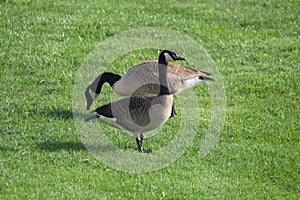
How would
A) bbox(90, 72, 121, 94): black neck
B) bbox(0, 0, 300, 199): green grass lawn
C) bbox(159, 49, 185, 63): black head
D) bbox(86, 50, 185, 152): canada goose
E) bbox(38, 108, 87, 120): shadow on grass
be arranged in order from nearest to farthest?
bbox(0, 0, 300, 199): green grass lawn < bbox(86, 50, 185, 152): canada goose < bbox(159, 49, 185, 63): black head < bbox(38, 108, 87, 120): shadow on grass < bbox(90, 72, 121, 94): black neck

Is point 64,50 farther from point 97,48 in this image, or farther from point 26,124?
point 26,124

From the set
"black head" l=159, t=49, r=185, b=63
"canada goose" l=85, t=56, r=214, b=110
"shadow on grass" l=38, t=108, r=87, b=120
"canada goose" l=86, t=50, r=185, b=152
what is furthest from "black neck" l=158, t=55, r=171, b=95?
"shadow on grass" l=38, t=108, r=87, b=120

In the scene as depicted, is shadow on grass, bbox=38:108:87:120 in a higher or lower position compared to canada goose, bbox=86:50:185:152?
lower

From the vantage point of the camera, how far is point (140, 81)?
10086 mm

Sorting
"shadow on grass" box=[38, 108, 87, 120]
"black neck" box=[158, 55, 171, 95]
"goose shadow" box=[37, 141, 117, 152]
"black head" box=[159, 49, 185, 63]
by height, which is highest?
"black head" box=[159, 49, 185, 63]

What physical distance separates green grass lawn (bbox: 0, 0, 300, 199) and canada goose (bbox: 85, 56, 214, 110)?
0.51 m

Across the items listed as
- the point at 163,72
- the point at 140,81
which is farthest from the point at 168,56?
the point at 140,81

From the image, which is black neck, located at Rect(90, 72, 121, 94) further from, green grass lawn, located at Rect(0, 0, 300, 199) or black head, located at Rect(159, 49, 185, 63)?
black head, located at Rect(159, 49, 185, 63)

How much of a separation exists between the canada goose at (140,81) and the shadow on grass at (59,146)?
1223mm

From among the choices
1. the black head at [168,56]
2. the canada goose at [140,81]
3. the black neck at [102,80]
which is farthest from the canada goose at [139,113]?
the black neck at [102,80]

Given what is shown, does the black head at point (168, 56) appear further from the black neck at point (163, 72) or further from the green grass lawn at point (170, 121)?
the green grass lawn at point (170, 121)

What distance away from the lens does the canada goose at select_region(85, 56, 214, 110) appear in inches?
395

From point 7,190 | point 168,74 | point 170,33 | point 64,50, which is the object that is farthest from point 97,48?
point 7,190

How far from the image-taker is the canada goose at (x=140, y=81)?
10.0 meters
